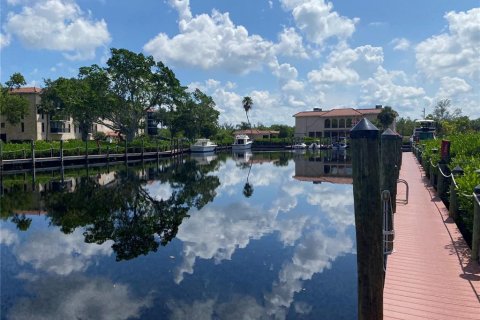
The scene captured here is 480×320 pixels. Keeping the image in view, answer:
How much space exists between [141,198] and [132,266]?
1039 centimetres

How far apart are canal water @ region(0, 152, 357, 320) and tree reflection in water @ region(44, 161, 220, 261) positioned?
5 centimetres

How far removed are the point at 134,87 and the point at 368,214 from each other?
170 feet

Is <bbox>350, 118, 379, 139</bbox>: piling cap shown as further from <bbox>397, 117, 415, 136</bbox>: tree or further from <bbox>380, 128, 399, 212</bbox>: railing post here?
<bbox>397, 117, 415, 136</bbox>: tree

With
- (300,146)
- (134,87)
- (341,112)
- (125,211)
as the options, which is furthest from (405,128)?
(125,211)

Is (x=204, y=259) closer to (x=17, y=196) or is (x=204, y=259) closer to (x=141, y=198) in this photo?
(x=141, y=198)

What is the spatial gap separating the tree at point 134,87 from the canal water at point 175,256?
109 ft

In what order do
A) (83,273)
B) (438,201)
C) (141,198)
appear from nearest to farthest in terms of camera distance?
(83,273)
(438,201)
(141,198)

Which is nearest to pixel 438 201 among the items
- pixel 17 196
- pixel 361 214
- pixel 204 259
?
pixel 204 259

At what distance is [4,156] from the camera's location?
33.5m

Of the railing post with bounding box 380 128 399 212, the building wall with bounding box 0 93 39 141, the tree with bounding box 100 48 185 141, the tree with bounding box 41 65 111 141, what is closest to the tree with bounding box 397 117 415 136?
the tree with bounding box 100 48 185 141

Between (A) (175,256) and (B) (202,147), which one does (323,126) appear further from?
(A) (175,256)

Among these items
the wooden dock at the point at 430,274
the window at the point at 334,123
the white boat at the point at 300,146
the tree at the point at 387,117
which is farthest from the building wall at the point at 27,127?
the wooden dock at the point at 430,274

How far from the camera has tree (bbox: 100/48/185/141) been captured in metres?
51.5

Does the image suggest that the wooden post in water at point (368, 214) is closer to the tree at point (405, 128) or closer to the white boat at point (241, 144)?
the white boat at point (241, 144)
